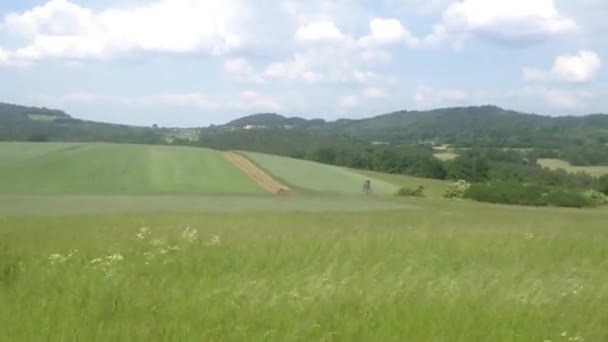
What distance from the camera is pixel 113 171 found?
57.4 m

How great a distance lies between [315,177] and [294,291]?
57.0 meters

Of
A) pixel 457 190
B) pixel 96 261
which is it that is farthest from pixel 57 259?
pixel 457 190

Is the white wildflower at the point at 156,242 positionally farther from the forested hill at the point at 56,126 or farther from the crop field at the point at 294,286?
the forested hill at the point at 56,126

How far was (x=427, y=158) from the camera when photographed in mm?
101188

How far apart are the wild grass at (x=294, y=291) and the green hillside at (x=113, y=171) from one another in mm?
35745

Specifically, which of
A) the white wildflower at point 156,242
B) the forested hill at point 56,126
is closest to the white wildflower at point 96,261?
the white wildflower at point 156,242

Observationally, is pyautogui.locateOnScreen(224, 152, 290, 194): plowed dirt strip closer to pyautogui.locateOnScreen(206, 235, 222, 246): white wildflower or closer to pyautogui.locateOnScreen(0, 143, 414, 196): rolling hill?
pyautogui.locateOnScreen(0, 143, 414, 196): rolling hill

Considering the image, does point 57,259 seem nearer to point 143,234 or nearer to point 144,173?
point 143,234

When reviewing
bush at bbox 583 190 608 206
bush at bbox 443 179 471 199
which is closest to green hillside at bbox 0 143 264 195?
bush at bbox 443 179 471 199

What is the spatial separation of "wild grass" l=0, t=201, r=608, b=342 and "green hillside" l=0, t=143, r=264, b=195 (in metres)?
35.7

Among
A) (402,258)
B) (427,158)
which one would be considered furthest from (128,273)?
(427,158)

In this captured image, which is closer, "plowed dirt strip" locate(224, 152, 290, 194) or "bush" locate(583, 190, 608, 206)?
"plowed dirt strip" locate(224, 152, 290, 194)

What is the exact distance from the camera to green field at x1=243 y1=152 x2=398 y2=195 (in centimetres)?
5893

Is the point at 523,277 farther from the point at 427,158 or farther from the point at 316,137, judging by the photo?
the point at 316,137
